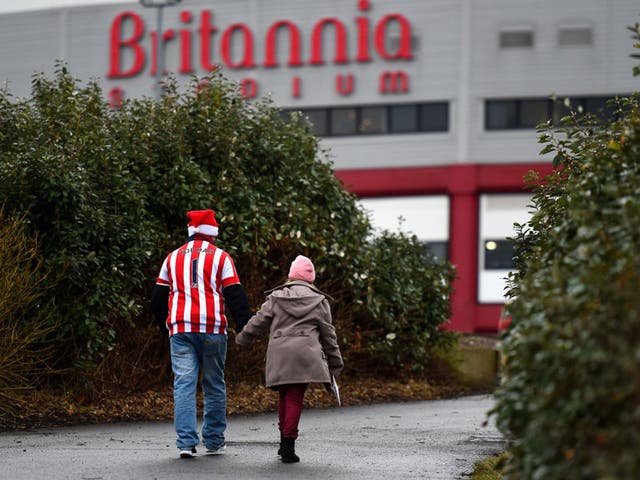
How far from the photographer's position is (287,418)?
8.90 m

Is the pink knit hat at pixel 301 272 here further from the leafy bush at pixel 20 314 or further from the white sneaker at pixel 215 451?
the leafy bush at pixel 20 314

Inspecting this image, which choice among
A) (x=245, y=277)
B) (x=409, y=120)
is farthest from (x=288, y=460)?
(x=409, y=120)

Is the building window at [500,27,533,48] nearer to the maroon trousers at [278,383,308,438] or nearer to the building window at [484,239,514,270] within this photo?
the building window at [484,239,514,270]

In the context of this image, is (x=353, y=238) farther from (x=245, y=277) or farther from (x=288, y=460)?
(x=288, y=460)

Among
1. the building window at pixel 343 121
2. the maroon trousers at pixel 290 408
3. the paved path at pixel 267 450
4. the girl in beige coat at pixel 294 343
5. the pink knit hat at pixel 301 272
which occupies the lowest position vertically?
the paved path at pixel 267 450

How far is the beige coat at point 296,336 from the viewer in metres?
9.00

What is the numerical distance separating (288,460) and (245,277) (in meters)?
5.67

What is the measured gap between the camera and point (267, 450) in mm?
9695

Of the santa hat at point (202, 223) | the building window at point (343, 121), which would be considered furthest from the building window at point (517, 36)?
the santa hat at point (202, 223)

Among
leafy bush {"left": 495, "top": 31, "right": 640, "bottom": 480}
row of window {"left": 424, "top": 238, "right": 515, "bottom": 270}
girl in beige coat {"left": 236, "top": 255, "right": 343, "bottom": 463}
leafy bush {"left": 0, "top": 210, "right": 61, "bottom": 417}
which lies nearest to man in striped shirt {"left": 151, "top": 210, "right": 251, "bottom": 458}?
girl in beige coat {"left": 236, "top": 255, "right": 343, "bottom": 463}

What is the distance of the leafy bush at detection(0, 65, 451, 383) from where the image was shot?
1230 cm

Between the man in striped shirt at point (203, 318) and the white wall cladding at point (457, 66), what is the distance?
2982cm

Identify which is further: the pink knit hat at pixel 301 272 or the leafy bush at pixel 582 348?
the pink knit hat at pixel 301 272

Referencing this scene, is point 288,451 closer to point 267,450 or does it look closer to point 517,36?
point 267,450
